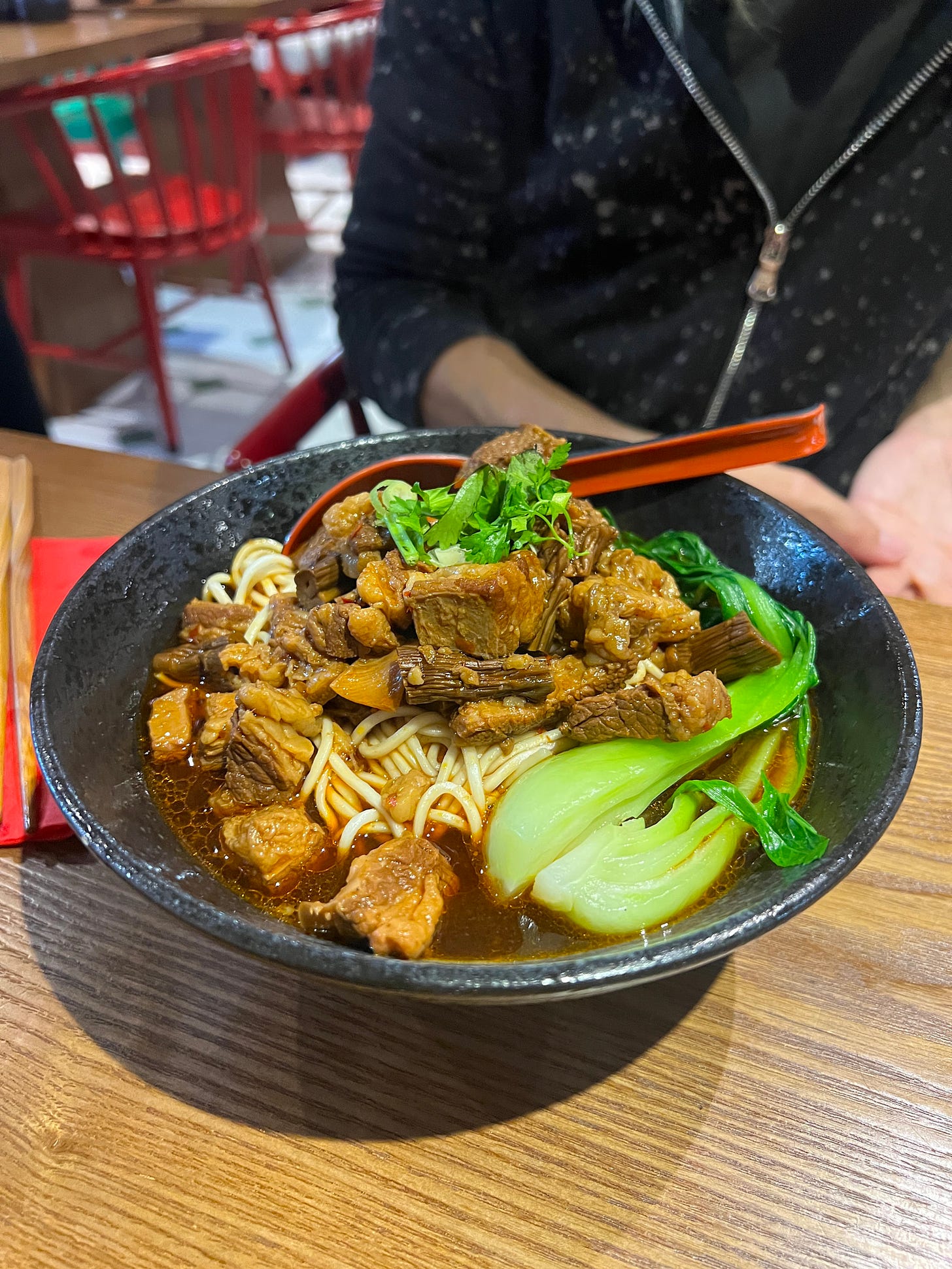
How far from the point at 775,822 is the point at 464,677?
46 centimetres

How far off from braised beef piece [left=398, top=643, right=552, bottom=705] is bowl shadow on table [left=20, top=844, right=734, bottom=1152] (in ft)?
1.33

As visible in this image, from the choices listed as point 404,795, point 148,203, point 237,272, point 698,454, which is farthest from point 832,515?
point 237,272

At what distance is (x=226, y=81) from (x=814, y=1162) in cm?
522

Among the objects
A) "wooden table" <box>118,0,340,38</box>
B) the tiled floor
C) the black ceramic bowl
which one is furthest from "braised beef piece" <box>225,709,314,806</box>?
"wooden table" <box>118,0,340,38</box>

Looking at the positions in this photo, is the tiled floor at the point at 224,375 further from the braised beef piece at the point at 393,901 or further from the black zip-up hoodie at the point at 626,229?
the braised beef piece at the point at 393,901

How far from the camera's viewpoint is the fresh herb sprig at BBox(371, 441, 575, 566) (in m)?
1.24

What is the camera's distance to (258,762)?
1.16m

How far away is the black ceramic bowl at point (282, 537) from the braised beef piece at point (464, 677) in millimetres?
373

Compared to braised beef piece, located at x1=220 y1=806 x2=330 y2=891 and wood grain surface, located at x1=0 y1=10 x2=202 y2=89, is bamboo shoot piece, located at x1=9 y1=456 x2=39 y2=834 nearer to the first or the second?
braised beef piece, located at x1=220 y1=806 x2=330 y2=891

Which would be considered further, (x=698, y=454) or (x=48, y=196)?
(x=48, y=196)

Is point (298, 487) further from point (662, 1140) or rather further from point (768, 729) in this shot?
point (662, 1140)

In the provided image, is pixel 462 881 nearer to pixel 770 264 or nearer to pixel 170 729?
pixel 170 729

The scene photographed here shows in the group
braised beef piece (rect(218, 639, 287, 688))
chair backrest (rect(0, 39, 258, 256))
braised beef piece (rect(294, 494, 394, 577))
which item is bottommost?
braised beef piece (rect(218, 639, 287, 688))

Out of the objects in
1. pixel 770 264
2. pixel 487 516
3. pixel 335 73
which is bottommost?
A: pixel 487 516
